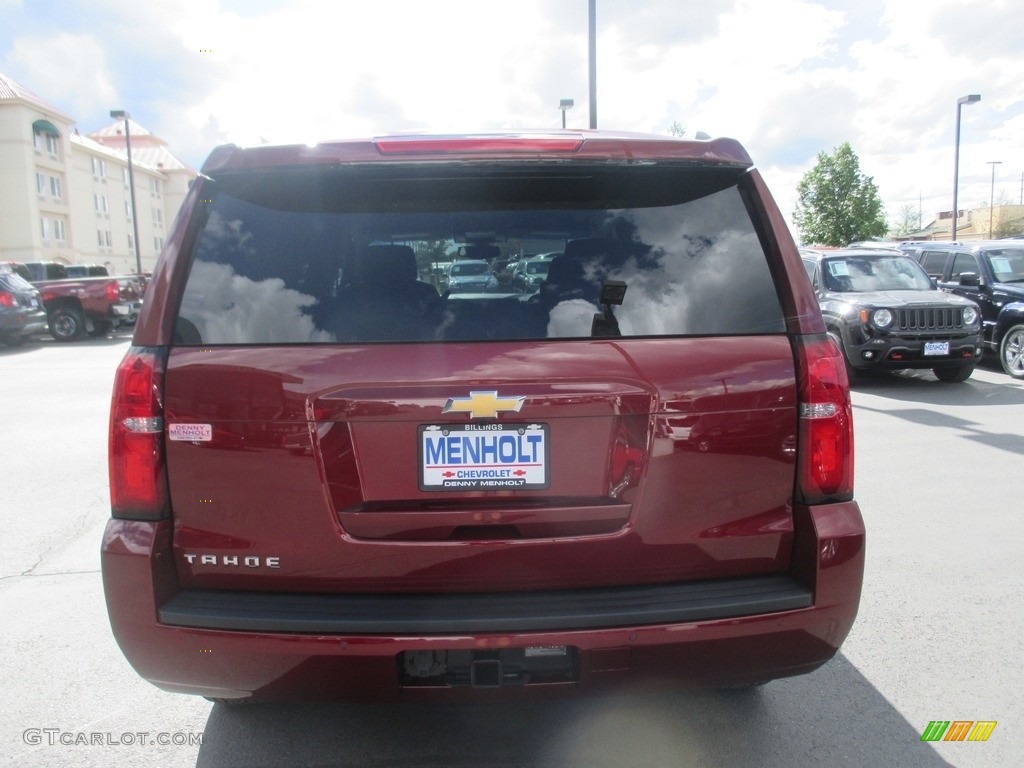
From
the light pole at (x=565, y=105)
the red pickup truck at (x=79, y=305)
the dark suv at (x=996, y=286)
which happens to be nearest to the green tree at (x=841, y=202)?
the light pole at (x=565, y=105)

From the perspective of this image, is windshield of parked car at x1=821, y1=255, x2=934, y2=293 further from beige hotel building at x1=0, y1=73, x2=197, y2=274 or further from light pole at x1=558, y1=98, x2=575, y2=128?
beige hotel building at x1=0, y1=73, x2=197, y2=274

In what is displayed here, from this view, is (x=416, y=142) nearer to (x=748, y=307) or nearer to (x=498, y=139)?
(x=498, y=139)

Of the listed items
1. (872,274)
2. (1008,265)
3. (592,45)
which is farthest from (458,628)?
(592,45)

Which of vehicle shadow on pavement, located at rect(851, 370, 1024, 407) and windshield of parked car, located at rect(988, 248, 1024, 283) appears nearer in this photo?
vehicle shadow on pavement, located at rect(851, 370, 1024, 407)

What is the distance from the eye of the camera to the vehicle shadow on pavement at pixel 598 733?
2.82 meters

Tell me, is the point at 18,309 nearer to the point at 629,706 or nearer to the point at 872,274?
the point at 872,274

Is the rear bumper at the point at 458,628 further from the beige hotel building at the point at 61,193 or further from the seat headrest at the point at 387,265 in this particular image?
the beige hotel building at the point at 61,193

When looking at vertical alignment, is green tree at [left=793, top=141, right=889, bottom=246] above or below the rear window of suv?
above

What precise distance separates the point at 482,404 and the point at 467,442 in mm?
115

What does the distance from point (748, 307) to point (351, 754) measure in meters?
1.98

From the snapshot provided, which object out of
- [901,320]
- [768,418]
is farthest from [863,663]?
[901,320]

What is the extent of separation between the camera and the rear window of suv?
7.73ft

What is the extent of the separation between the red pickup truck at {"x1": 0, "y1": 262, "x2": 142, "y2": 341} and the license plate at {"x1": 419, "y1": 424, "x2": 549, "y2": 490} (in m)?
21.2

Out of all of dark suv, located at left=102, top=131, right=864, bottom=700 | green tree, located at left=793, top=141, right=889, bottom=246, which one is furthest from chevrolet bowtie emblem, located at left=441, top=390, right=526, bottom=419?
green tree, located at left=793, top=141, right=889, bottom=246
